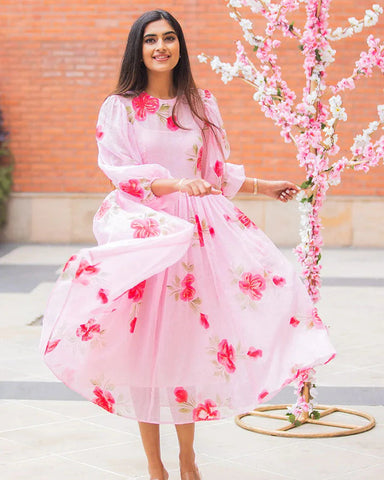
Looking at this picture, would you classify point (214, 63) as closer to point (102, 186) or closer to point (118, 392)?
point (118, 392)

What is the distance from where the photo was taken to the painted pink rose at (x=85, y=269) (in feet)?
10.6

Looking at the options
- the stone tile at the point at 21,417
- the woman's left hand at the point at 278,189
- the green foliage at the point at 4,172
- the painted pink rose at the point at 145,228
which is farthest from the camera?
the green foliage at the point at 4,172

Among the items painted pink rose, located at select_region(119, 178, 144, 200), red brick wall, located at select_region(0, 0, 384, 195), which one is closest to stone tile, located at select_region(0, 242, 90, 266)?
red brick wall, located at select_region(0, 0, 384, 195)

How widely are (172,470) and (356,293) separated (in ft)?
15.5

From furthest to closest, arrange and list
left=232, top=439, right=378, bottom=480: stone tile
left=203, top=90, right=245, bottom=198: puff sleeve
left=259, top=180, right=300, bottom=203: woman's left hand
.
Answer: left=259, top=180, right=300, bottom=203: woman's left hand → left=232, top=439, right=378, bottom=480: stone tile → left=203, top=90, right=245, bottom=198: puff sleeve

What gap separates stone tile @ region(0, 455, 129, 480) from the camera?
3.72m

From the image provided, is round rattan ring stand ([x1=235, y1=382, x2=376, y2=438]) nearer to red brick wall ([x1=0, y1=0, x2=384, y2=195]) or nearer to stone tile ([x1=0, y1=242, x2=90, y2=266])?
stone tile ([x1=0, y1=242, x2=90, y2=266])

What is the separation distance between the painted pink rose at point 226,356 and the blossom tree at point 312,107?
819mm

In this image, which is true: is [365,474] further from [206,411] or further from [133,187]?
[133,187]

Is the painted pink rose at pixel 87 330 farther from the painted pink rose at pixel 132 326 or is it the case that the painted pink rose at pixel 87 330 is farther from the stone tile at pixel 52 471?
the stone tile at pixel 52 471

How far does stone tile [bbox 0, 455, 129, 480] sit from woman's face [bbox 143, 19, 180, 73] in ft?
4.98

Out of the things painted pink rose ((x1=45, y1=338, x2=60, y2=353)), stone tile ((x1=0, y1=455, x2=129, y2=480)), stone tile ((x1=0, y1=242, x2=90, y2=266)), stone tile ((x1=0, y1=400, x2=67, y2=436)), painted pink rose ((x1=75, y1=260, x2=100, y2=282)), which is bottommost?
stone tile ((x1=0, y1=242, x2=90, y2=266))

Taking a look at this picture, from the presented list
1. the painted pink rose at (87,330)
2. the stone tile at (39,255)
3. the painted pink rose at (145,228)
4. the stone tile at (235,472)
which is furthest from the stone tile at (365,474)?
the stone tile at (39,255)

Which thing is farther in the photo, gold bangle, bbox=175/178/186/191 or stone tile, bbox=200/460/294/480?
stone tile, bbox=200/460/294/480
